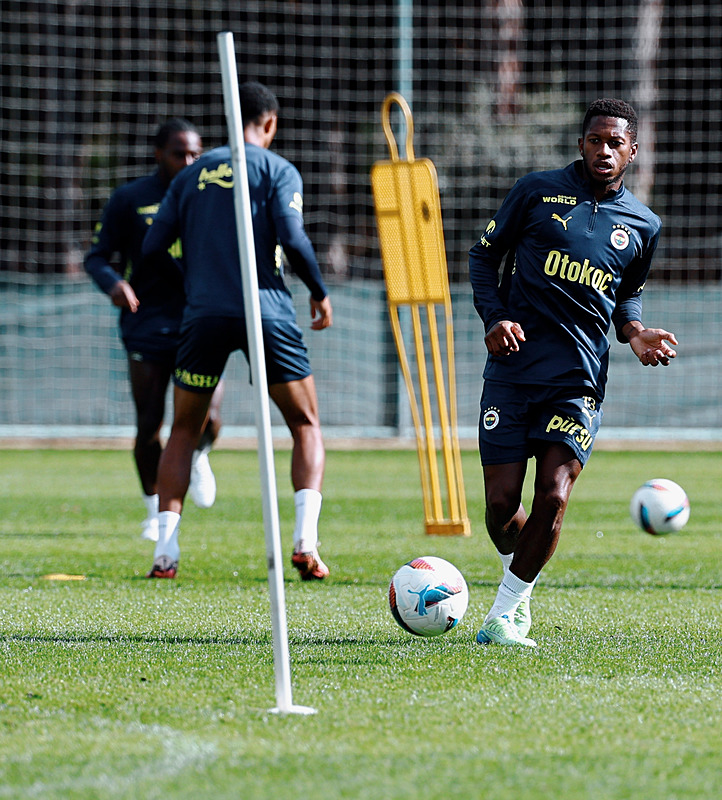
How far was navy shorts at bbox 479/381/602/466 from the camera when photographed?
4512mm

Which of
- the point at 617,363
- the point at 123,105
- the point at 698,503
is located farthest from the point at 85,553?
the point at 123,105

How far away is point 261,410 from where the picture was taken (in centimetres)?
339

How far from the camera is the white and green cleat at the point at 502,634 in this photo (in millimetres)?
4355

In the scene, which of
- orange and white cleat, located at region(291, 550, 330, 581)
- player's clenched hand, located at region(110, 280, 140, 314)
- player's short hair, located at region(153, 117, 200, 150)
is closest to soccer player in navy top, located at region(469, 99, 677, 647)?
orange and white cleat, located at region(291, 550, 330, 581)

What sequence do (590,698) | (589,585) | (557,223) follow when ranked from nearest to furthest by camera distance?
(590,698) < (557,223) < (589,585)

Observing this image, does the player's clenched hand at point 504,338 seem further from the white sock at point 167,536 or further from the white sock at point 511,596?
the white sock at point 167,536

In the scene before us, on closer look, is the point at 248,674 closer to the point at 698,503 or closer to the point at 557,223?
the point at 557,223

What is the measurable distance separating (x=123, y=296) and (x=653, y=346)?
3357mm

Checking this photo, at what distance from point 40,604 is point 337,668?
1.79 meters

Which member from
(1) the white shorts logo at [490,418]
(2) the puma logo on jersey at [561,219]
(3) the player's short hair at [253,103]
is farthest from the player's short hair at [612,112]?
(3) the player's short hair at [253,103]

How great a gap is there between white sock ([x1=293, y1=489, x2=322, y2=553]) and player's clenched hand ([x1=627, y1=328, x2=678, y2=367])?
1.95m

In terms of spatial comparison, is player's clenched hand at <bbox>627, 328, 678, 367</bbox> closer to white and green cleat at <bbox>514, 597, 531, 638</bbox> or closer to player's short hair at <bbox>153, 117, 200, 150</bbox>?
white and green cleat at <bbox>514, 597, 531, 638</bbox>

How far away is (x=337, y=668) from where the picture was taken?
3.92 metres

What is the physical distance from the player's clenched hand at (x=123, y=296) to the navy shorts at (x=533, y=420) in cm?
290
